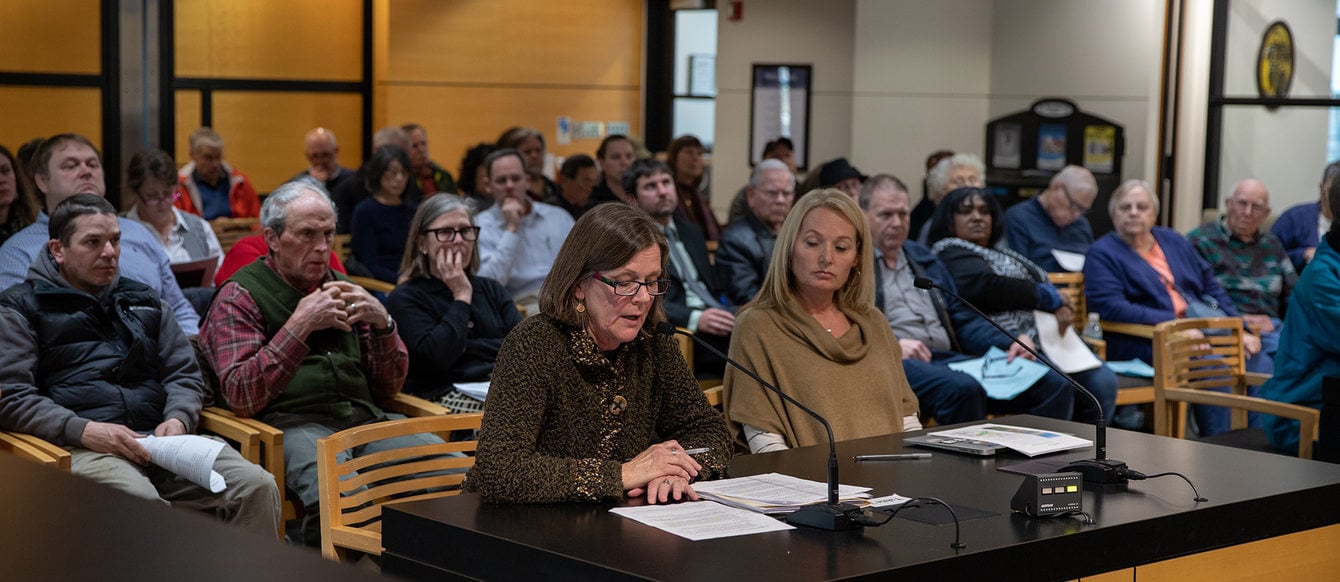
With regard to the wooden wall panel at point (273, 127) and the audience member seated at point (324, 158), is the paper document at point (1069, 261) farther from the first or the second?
the wooden wall panel at point (273, 127)

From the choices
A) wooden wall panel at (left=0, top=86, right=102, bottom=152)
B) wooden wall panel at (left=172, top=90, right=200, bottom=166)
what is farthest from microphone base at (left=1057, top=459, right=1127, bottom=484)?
wooden wall panel at (left=172, top=90, right=200, bottom=166)

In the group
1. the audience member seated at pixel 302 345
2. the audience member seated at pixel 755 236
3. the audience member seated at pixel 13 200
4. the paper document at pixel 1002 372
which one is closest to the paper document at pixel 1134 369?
the paper document at pixel 1002 372

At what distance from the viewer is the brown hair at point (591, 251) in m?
2.79

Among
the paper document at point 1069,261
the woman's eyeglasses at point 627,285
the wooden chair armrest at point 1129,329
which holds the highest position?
the woman's eyeglasses at point 627,285

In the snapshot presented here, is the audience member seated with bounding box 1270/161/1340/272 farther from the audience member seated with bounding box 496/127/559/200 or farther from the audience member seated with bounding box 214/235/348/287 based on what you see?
the audience member seated with bounding box 214/235/348/287

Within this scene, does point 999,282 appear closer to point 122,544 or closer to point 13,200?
point 13,200

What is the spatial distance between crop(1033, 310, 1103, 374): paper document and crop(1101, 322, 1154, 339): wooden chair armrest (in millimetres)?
582

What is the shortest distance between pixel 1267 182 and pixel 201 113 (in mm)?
6778

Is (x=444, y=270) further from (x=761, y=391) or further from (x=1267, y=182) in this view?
(x=1267, y=182)

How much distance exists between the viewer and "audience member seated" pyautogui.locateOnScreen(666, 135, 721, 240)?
8.11 metres

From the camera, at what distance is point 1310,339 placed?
14.5ft

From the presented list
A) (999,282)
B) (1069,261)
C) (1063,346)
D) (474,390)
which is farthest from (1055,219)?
(474,390)

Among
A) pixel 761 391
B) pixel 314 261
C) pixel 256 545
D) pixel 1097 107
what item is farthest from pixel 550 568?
pixel 1097 107

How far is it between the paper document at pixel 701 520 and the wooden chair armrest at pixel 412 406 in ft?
5.70
